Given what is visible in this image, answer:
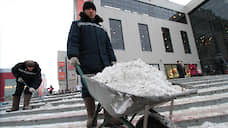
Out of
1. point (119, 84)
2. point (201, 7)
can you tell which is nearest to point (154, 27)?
point (201, 7)

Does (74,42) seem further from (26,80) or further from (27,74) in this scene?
(26,80)

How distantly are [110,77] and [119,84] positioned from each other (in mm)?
111

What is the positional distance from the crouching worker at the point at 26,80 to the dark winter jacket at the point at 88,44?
7.27 feet

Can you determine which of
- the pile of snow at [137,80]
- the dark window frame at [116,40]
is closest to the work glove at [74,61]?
the pile of snow at [137,80]

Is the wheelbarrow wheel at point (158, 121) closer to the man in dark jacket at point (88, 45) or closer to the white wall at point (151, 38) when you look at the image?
the man in dark jacket at point (88, 45)

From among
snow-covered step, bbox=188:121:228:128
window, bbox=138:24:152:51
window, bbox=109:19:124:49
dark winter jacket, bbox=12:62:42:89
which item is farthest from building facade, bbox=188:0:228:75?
dark winter jacket, bbox=12:62:42:89

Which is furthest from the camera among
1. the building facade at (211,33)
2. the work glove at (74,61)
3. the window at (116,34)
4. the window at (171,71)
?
the window at (171,71)

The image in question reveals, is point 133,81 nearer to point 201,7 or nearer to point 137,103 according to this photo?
point 137,103

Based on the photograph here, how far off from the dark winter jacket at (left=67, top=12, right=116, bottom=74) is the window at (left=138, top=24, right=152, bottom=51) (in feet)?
39.3

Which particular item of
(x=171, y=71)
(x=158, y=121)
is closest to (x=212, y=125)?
(x=158, y=121)

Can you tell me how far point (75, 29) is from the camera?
157 cm

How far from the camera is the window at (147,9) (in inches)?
507

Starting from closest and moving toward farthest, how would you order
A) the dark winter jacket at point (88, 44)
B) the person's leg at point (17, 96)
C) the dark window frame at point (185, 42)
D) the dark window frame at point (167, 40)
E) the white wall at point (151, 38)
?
the dark winter jacket at point (88, 44) < the person's leg at point (17, 96) < the white wall at point (151, 38) < the dark window frame at point (167, 40) < the dark window frame at point (185, 42)

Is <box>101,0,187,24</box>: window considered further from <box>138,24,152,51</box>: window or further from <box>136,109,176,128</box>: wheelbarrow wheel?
<box>136,109,176,128</box>: wheelbarrow wheel
